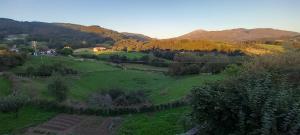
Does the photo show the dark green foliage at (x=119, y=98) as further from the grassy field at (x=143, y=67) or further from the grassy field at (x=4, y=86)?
the grassy field at (x=143, y=67)

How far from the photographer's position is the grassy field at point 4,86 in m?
47.2

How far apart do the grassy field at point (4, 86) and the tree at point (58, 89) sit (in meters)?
6.40

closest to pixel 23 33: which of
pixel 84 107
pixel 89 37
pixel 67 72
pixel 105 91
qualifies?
pixel 89 37

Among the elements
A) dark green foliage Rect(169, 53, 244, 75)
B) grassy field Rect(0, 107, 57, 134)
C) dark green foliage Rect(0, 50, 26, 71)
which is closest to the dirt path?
grassy field Rect(0, 107, 57, 134)

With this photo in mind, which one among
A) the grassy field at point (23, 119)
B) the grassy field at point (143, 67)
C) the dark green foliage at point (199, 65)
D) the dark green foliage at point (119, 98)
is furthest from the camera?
the grassy field at point (143, 67)

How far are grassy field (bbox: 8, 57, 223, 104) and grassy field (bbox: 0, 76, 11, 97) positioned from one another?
1664 mm

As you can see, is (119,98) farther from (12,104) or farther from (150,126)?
(150,126)

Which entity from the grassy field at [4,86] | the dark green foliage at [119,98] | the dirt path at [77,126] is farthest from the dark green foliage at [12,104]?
the grassy field at [4,86]

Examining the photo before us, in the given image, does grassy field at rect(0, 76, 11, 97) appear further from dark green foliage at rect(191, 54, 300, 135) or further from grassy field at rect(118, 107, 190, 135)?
dark green foliage at rect(191, 54, 300, 135)

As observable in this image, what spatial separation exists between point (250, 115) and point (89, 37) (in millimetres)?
177125

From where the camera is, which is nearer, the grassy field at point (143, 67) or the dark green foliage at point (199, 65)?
the dark green foliage at point (199, 65)

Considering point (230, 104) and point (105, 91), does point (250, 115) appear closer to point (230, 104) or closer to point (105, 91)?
point (230, 104)

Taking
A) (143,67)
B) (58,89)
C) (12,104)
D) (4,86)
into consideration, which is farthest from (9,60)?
(12,104)

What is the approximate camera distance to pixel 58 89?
149 feet
